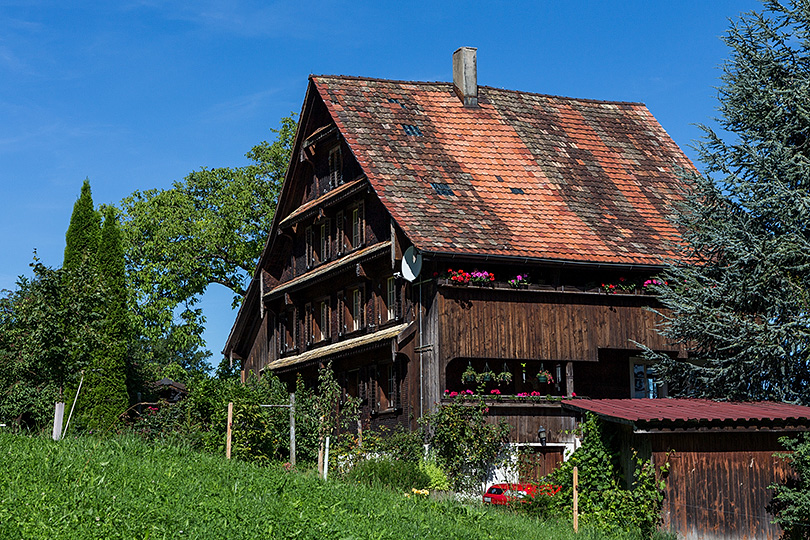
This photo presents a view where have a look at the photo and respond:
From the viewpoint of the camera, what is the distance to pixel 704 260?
25.8m

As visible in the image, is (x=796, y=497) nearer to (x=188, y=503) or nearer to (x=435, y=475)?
(x=435, y=475)

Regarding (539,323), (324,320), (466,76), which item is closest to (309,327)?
(324,320)

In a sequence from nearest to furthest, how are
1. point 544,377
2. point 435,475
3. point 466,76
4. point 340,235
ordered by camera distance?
point 435,475 < point 544,377 < point 340,235 < point 466,76

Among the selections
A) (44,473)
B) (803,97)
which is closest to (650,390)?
(803,97)

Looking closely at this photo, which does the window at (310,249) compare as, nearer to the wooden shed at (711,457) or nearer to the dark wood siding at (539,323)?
the dark wood siding at (539,323)

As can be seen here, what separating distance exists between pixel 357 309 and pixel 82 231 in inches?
441

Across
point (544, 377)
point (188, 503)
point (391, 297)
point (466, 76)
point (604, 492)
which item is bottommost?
point (604, 492)

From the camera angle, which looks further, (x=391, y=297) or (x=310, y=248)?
(x=310, y=248)

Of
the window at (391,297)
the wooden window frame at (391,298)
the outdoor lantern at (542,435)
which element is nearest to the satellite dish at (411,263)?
the wooden window frame at (391,298)

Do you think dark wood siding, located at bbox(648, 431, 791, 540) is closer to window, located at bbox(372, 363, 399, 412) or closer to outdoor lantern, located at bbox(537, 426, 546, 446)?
outdoor lantern, located at bbox(537, 426, 546, 446)

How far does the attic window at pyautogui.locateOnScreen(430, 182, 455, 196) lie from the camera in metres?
28.5

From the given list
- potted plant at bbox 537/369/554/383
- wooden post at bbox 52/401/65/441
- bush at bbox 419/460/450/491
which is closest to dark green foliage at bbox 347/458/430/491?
bush at bbox 419/460/450/491

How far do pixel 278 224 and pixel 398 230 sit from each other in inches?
382

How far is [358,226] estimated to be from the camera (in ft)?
101
